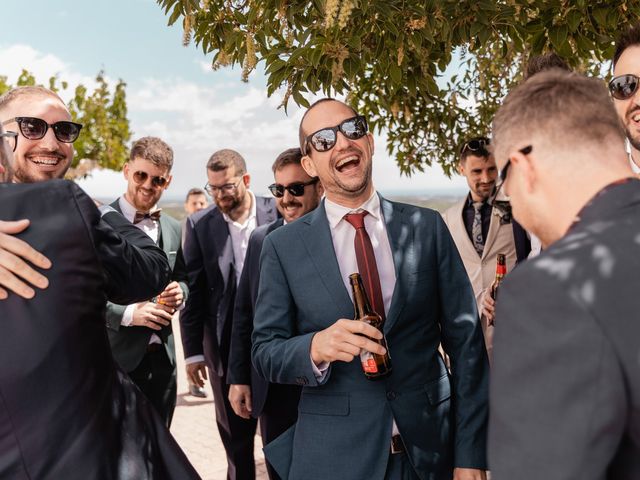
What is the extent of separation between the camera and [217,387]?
5.38 meters

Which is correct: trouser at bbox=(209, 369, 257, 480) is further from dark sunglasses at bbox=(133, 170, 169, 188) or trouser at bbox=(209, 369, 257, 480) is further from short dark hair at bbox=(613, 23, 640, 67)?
short dark hair at bbox=(613, 23, 640, 67)

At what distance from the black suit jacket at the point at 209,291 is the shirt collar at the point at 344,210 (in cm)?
237

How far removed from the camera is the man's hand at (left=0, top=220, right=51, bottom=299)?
1801 mm

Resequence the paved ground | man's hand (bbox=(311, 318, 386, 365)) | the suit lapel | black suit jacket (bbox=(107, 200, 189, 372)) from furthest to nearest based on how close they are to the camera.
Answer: the paved ground < black suit jacket (bbox=(107, 200, 189, 372)) < the suit lapel < man's hand (bbox=(311, 318, 386, 365))

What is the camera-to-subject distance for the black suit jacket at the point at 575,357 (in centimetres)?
122

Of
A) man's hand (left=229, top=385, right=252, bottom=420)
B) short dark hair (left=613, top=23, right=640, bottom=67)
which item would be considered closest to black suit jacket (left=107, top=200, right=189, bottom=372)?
man's hand (left=229, top=385, right=252, bottom=420)

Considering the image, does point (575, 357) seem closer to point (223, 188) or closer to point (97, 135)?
point (223, 188)

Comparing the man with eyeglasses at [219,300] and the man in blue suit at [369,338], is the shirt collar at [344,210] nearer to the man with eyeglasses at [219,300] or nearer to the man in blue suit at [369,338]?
the man in blue suit at [369,338]

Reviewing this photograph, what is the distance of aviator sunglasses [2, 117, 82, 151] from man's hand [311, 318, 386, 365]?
1.66 metres

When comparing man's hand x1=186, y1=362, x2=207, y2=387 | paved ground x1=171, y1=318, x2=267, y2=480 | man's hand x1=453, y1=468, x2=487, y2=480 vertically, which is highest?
man's hand x1=186, y1=362, x2=207, y2=387

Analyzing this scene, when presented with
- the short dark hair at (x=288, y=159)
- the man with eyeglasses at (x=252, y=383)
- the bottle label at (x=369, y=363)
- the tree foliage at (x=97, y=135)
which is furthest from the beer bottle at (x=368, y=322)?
the tree foliage at (x=97, y=135)

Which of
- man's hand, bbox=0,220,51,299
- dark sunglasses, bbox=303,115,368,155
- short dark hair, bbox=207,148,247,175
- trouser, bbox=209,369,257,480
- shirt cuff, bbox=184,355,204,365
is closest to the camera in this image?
man's hand, bbox=0,220,51,299

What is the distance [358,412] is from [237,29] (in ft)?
8.75

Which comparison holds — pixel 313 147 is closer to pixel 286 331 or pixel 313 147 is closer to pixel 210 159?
pixel 286 331
